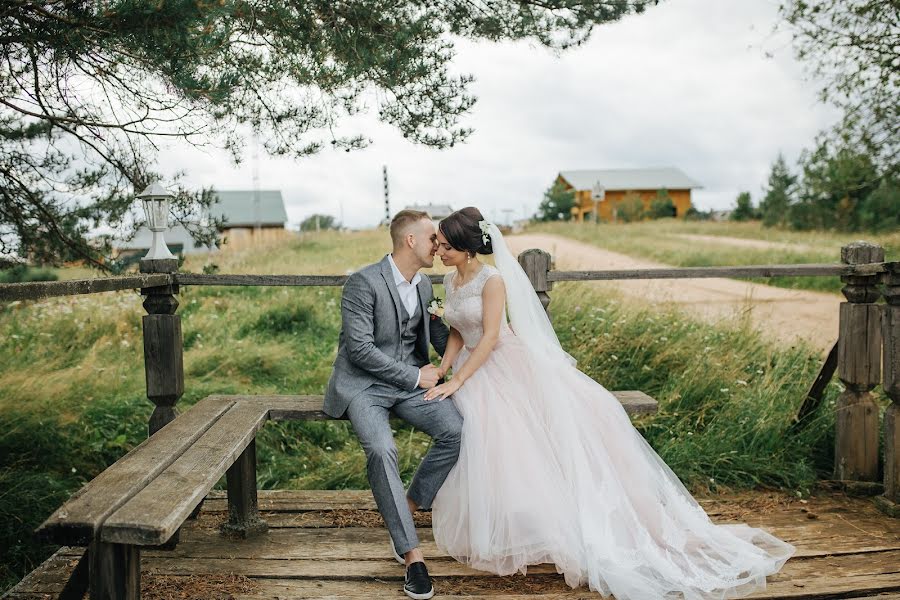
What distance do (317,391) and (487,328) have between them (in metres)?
3.64

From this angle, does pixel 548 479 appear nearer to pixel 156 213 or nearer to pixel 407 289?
pixel 407 289

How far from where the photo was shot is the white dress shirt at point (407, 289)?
12.9 feet

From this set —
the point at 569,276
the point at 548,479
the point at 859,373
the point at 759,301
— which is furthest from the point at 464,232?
the point at 759,301

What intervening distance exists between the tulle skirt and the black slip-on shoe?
0.28 m

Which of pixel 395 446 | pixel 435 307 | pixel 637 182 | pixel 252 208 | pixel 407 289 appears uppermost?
pixel 637 182

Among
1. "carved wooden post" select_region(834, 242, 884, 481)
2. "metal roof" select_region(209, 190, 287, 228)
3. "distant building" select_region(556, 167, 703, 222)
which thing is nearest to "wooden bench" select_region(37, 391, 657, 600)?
"carved wooden post" select_region(834, 242, 884, 481)

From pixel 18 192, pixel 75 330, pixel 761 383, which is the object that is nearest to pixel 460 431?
pixel 761 383

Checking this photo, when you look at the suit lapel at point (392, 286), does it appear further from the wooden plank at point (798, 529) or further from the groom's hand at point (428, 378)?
the wooden plank at point (798, 529)

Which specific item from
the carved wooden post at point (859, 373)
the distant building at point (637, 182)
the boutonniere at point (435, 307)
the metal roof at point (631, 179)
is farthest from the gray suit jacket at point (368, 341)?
the metal roof at point (631, 179)

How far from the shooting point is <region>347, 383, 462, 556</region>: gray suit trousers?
347 centimetres

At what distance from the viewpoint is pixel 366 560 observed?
3.73m

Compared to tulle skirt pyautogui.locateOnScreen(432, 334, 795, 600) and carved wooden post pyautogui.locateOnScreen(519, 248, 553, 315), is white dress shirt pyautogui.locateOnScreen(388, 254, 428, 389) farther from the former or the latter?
carved wooden post pyautogui.locateOnScreen(519, 248, 553, 315)

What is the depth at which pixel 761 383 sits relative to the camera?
18.1ft

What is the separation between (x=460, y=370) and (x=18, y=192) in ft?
11.0
